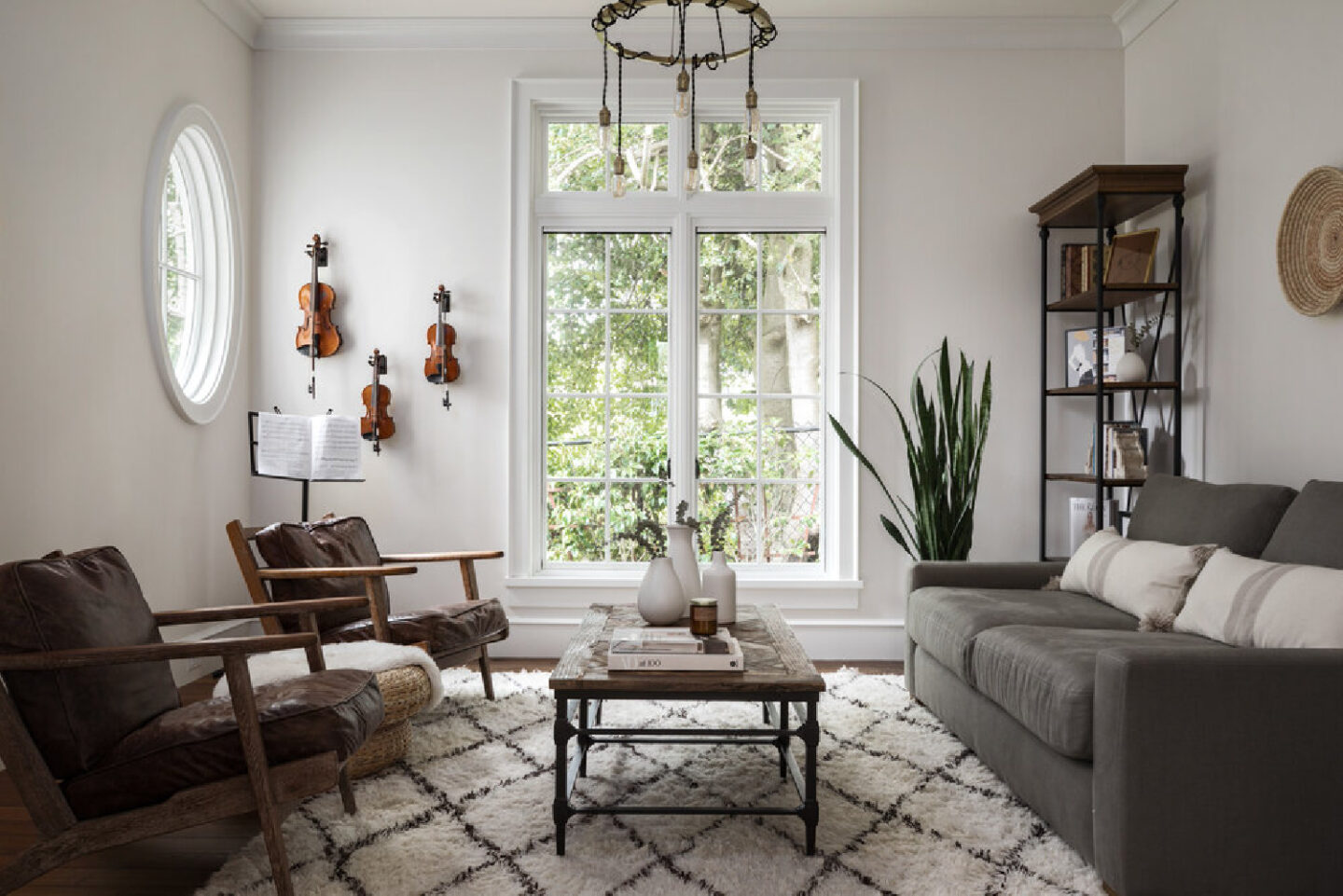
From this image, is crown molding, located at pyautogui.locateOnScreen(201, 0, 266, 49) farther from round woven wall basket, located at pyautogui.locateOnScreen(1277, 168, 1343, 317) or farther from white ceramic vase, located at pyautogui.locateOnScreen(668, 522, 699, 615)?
round woven wall basket, located at pyautogui.locateOnScreen(1277, 168, 1343, 317)

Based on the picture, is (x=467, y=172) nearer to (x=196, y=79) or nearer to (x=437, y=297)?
(x=437, y=297)

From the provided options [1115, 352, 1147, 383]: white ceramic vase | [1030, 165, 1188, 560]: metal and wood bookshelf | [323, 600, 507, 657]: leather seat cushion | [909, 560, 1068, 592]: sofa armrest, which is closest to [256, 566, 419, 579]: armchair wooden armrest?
[323, 600, 507, 657]: leather seat cushion

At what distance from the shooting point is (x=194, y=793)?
2066 mm

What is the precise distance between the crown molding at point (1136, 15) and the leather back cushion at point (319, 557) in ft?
13.4

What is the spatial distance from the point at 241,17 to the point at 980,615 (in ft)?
13.8

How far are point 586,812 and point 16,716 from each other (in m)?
1.24

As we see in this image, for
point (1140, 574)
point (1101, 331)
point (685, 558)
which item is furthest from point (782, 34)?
point (1140, 574)

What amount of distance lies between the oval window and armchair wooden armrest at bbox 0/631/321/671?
2.25 m

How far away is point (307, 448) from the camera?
421 cm

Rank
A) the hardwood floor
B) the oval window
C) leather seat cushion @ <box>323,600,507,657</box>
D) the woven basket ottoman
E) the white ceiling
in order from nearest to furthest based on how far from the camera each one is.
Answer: the hardwood floor
the woven basket ottoman
leather seat cushion @ <box>323,600,507,657</box>
the oval window
the white ceiling

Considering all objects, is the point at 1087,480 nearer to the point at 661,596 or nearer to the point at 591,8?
the point at 661,596

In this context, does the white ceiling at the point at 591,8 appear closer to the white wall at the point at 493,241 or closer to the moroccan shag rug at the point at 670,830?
the white wall at the point at 493,241

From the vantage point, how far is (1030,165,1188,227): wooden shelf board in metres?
3.96

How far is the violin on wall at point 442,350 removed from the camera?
15.3 ft
